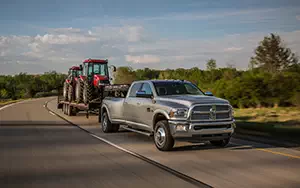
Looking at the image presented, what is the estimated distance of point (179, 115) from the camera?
9812 millimetres

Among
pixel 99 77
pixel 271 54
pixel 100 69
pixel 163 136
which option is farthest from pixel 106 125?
pixel 271 54

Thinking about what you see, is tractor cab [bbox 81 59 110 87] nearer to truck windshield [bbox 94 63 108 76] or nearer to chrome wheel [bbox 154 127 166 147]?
truck windshield [bbox 94 63 108 76]

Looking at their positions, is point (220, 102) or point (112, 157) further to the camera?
point (220, 102)

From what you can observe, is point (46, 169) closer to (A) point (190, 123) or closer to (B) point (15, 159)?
(B) point (15, 159)

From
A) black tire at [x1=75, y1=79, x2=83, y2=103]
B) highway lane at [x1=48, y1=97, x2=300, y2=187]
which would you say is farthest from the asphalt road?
black tire at [x1=75, y1=79, x2=83, y2=103]

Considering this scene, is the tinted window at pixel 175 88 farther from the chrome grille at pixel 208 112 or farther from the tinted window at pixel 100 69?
the tinted window at pixel 100 69

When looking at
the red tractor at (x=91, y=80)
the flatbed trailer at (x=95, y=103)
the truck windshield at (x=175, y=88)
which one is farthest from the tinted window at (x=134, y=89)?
the red tractor at (x=91, y=80)

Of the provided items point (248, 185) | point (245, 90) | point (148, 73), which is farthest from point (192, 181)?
point (148, 73)

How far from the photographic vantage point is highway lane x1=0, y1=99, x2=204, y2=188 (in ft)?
22.1

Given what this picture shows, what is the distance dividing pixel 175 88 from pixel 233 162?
11.8 feet

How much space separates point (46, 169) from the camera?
7.84 meters

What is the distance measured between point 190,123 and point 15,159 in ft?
13.4

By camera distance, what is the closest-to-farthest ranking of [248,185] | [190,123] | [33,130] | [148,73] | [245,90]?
[248,185] < [190,123] < [33,130] < [245,90] < [148,73]

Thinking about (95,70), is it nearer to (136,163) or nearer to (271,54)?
(136,163)
